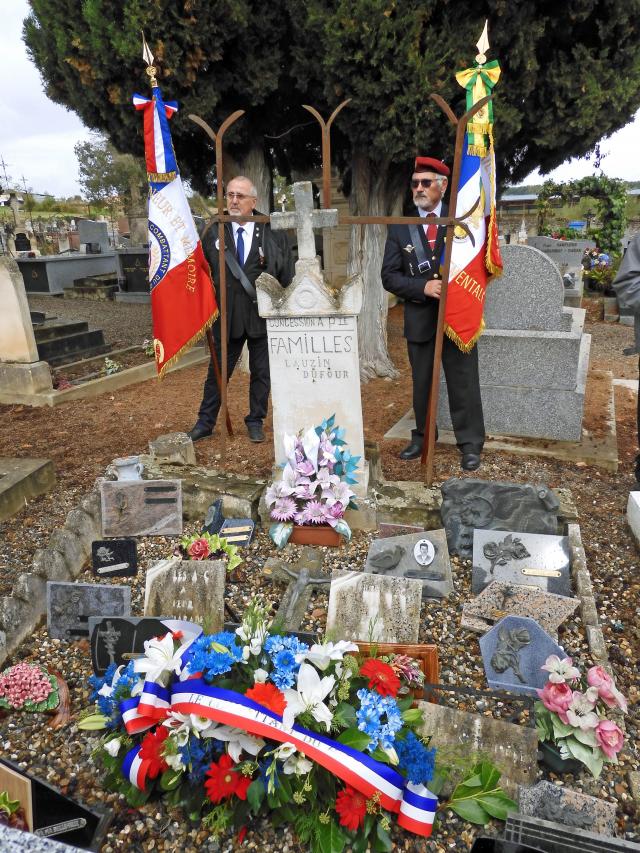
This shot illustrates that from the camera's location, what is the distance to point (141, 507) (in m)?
3.57

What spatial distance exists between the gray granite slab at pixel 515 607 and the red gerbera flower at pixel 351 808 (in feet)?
3.64

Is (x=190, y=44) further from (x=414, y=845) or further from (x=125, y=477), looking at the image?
(x=414, y=845)

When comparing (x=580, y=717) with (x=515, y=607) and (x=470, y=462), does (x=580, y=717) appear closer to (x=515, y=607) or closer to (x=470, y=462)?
(x=515, y=607)

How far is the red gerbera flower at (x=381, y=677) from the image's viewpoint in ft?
6.51

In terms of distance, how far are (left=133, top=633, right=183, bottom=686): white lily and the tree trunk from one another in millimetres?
5133

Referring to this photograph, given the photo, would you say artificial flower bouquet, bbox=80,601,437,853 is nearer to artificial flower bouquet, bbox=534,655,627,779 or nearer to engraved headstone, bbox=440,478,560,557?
artificial flower bouquet, bbox=534,655,627,779

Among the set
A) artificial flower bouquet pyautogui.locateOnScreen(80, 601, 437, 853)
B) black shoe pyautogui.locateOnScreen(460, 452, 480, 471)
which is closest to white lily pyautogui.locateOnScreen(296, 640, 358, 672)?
artificial flower bouquet pyautogui.locateOnScreen(80, 601, 437, 853)

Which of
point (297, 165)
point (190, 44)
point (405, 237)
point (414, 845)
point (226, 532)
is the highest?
point (190, 44)

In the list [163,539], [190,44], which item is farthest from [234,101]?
[163,539]

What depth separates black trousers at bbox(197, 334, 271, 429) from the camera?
452 centimetres

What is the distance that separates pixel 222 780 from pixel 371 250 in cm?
598

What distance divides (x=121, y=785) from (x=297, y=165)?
7720 mm

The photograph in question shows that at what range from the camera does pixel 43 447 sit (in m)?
5.06

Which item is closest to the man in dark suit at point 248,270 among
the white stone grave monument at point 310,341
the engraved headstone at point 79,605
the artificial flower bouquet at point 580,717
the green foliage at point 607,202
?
the white stone grave monument at point 310,341
